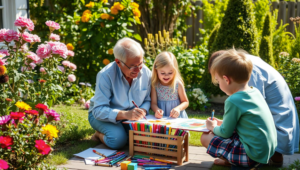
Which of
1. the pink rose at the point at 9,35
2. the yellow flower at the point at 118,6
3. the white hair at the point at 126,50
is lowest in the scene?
the white hair at the point at 126,50

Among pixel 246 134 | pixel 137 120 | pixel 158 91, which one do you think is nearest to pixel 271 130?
pixel 246 134

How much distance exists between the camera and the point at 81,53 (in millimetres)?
6340

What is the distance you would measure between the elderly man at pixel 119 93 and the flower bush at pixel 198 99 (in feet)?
5.57

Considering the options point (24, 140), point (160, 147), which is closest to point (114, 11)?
point (160, 147)

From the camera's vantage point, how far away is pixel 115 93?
3482 millimetres

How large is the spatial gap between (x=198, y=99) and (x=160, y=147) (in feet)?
7.42

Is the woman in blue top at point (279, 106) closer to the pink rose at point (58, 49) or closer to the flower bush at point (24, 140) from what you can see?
the flower bush at point (24, 140)

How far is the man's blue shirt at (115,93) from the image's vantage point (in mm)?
3400

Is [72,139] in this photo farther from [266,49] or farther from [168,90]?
[266,49]

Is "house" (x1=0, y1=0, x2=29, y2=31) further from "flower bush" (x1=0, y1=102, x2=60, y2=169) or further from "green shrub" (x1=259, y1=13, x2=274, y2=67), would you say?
"green shrub" (x1=259, y1=13, x2=274, y2=67)

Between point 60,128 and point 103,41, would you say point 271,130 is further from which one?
point 103,41

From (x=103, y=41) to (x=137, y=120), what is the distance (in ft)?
9.96

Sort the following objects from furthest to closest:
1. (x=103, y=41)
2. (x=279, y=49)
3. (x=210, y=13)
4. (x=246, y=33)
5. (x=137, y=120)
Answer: (x=210, y=13), (x=279, y=49), (x=103, y=41), (x=246, y=33), (x=137, y=120)

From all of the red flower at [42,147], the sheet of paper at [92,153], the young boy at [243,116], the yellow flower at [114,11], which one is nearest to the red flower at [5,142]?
the red flower at [42,147]
